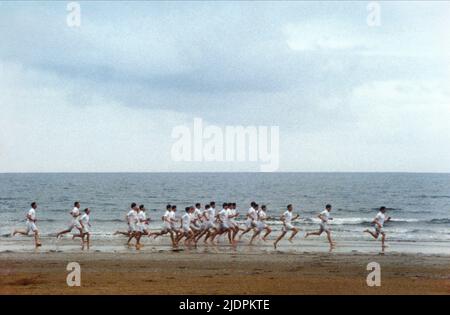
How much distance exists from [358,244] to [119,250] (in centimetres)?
1009

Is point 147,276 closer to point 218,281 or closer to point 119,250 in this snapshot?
point 218,281

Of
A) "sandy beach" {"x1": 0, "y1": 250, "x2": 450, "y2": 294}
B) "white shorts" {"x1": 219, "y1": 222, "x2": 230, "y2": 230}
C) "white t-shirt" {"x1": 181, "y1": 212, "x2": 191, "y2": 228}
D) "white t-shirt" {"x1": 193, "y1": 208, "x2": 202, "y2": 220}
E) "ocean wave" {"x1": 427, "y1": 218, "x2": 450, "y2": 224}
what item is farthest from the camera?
"ocean wave" {"x1": 427, "y1": 218, "x2": 450, "y2": 224}

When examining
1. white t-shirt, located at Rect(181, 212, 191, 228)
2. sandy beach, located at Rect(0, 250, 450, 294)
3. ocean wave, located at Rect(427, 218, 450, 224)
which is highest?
white t-shirt, located at Rect(181, 212, 191, 228)

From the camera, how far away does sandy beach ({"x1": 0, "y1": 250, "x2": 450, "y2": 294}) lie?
42.1 ft

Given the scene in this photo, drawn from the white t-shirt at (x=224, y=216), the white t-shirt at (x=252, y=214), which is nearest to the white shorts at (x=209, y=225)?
the white t-shirt at (x=224, y=216)

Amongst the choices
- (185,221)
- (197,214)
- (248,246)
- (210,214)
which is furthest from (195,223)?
(248,246)

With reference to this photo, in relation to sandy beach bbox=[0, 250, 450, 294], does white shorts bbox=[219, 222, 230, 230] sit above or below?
above

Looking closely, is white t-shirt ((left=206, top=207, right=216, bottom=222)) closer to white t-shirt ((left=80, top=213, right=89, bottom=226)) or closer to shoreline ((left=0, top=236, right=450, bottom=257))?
shoreline ((left=0, top=236, right=450, bottom=257))

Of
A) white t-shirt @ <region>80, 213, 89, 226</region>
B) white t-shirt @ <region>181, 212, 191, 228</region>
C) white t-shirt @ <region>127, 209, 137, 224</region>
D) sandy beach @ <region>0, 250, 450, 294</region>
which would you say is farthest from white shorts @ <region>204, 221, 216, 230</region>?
white t-shirt @ <region>80, 213, 89, 226</region>

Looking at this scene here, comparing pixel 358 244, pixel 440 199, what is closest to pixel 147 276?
pixel 358 244

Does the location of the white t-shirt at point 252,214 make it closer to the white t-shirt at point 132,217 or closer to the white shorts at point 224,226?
the white shorts at point 224,226

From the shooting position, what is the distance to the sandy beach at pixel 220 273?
42.1ft

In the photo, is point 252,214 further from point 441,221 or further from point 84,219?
point 441,221
